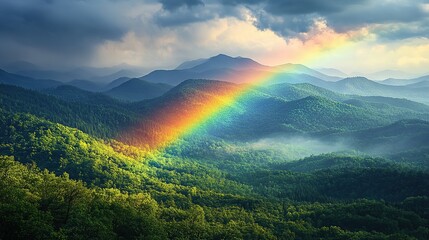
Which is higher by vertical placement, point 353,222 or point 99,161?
point 99,161

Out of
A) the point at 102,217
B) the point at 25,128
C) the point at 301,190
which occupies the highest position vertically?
the point at 25,128

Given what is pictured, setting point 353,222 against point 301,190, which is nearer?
point 353,222

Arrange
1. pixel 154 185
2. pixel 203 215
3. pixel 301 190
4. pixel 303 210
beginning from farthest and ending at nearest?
pixel 301 190 → pixel 154 185 → pixel 303 210 → pixel 203 215

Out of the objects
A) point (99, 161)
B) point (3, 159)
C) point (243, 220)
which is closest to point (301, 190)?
point (243, 220)

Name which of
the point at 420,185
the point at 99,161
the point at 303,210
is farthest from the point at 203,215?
the point at 420,185

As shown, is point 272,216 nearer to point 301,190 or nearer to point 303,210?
point 303,210

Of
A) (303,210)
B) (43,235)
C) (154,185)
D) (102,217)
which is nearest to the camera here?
(43,235)

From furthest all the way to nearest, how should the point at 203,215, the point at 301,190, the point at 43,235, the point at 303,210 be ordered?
1. the point at 301,190
2. the point at 303,210
3. the point at 203,215
4. the point at 43,235

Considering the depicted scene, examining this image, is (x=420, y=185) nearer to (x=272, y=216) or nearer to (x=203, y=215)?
(x=272, y=216)

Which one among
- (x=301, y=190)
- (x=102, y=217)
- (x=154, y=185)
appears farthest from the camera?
(x=301, y=190)
